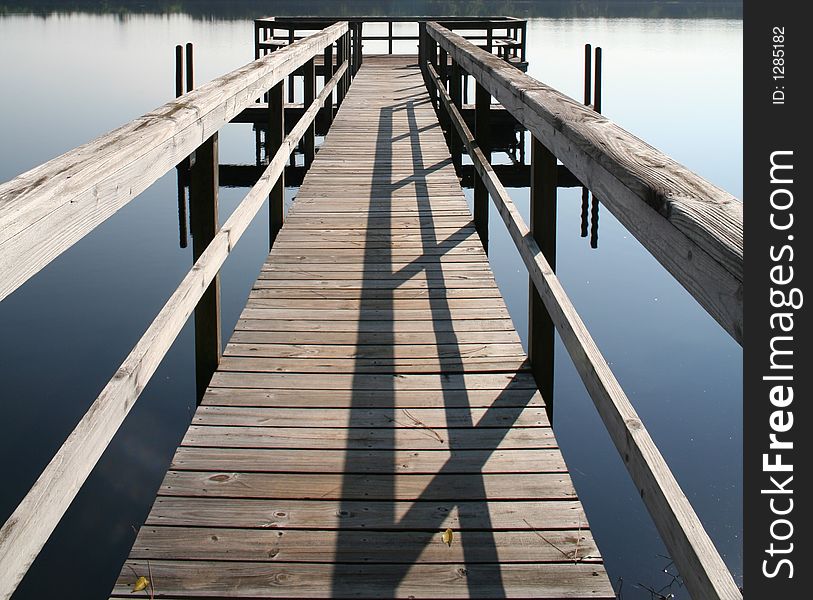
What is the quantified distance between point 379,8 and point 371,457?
228 feet

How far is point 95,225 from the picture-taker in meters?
1.64

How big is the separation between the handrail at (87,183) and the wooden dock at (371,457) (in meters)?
0.81

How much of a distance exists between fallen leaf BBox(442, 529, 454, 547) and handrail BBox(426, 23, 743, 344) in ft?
2.76

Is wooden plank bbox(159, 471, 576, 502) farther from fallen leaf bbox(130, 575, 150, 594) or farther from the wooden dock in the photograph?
fallen leaf bbox(130, 575, 150, 594)

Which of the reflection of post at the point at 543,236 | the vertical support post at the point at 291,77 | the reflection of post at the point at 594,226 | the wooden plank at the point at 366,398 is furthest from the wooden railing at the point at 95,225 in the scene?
the reflection of post at the point at 594,226

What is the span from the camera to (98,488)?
5.73 metres

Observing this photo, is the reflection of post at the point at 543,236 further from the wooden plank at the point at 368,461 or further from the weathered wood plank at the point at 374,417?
the wooden plank at the point at 368,461

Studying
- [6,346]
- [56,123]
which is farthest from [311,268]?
[56,123]

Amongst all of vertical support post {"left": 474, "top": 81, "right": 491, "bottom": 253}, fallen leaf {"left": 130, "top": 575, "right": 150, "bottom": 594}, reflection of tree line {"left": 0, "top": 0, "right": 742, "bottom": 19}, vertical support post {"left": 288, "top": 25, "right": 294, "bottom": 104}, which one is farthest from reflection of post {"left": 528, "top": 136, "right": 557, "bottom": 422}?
reflection of tree line {"left": 0, "top": 0, "right": 742, "bottom": 19}

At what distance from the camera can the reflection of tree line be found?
57.8m

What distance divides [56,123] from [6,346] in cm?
1291

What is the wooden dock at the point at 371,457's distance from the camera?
6.63 feet
